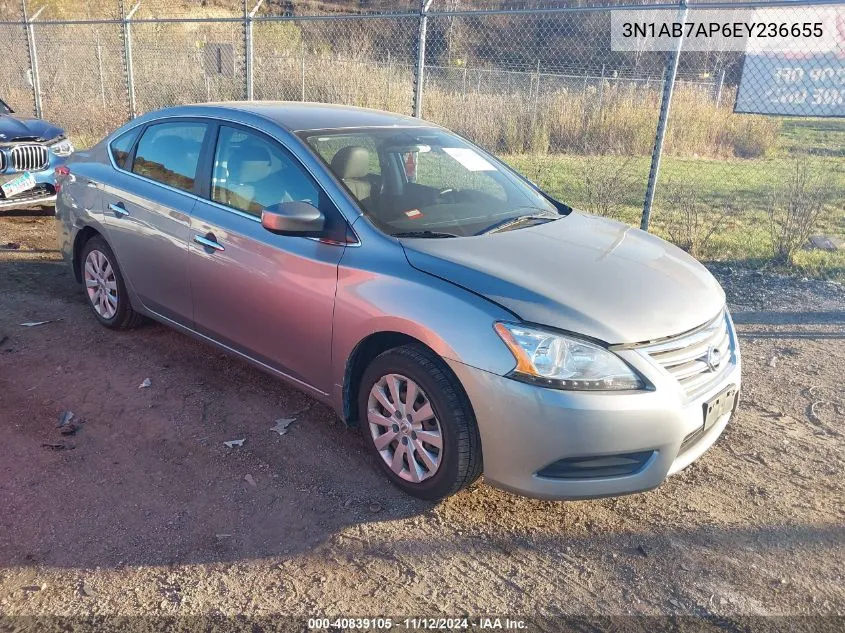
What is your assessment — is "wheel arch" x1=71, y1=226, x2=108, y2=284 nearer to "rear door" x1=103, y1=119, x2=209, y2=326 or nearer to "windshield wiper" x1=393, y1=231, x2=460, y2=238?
"rear door" x1=103, y1=119, x2=209, y2=326

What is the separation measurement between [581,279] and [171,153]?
2861 millimetres

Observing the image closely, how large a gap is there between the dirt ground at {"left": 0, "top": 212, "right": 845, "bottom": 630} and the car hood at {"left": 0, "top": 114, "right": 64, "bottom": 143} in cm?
469

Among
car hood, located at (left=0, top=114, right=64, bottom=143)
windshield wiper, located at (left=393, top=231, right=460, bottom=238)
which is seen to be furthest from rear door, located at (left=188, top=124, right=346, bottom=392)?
car hood, located at (left=0, top=114, right=64, bottom=143)

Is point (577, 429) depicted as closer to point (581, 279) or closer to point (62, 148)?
Result: point (581, 279)

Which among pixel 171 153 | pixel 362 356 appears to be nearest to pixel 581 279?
pixel 362 356

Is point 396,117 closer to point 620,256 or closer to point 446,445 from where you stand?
point 620,256

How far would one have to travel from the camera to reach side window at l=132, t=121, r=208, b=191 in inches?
175

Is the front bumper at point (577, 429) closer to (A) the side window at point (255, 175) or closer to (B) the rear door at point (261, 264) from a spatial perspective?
(B) the rear door at point (261, 264)

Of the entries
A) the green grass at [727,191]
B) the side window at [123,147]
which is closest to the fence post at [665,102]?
the green grass at [727,191]

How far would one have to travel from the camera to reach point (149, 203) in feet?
15.1

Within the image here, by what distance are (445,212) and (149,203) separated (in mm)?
2001

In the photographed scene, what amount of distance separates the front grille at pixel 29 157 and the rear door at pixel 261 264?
5.08 m

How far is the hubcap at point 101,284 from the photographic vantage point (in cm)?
513

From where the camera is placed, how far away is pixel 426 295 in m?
3.15
